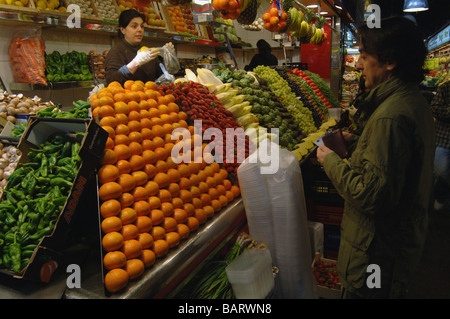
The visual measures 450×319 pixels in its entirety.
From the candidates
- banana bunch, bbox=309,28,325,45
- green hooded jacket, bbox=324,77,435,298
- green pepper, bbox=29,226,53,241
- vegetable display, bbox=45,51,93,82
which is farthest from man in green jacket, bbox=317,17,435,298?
banana bunch, bbox=309,28,325,45

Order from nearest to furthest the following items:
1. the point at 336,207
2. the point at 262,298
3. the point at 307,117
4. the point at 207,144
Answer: the point at 262,298 < the point at 207,144 < the point at 336,207 < the point at 307,117

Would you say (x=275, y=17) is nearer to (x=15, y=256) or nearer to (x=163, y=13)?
(x=163, y=13)

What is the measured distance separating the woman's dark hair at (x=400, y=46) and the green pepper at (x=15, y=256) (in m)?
1.98

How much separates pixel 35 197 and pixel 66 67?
11.4 feet

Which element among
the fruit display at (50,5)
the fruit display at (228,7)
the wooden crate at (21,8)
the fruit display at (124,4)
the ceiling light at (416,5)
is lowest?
the fruit display at (228,7)

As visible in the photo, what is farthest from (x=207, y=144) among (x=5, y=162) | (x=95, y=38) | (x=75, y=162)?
(x=95, y=38)

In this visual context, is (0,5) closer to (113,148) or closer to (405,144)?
(113,148)

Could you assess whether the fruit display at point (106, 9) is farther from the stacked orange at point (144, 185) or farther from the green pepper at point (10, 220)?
the green pepper at point (10, 220)

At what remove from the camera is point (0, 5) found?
11.8ft

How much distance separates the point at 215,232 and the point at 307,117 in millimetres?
3263

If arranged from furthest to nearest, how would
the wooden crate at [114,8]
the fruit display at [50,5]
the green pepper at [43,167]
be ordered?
the wooden crate at [114,8] → the fruit display at [50,5] → the green pepper at [43,167]

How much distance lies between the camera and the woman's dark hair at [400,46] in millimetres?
1643

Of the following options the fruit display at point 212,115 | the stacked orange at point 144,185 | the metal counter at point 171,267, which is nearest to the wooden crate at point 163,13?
the fruit display at point 212,115

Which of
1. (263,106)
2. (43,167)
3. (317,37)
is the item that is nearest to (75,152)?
(43,167)
